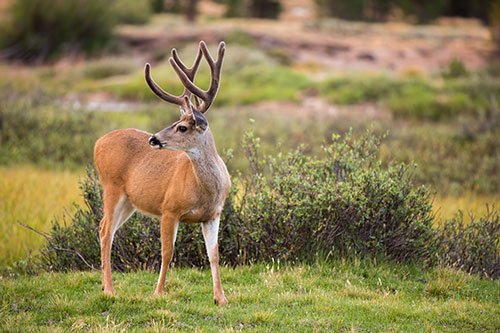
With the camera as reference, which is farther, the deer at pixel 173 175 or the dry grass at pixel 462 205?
the dry grass at pixel 462 205

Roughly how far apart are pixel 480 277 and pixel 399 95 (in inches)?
781

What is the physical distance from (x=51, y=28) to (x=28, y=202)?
1402 inches

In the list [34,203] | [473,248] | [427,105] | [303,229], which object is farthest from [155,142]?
[427,105]

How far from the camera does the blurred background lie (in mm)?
17078

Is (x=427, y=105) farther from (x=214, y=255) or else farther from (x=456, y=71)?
(x=214, y=255)

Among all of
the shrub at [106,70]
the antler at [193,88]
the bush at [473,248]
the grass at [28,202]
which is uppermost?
the antler at [193,88]

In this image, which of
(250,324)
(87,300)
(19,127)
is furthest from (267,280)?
(19,127)

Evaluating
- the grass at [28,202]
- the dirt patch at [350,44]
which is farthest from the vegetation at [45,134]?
the dirt patch at [350,44]

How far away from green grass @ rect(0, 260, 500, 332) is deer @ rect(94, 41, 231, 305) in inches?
14.4

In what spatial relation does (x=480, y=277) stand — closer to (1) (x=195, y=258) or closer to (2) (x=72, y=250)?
(1) (x=195, y=258)

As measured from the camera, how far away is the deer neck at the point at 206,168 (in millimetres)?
7578

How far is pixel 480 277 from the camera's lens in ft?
31.9

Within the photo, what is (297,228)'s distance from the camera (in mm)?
9555

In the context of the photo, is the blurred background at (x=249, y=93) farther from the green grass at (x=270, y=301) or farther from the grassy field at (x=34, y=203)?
the green grass at (x=270, y=301)
